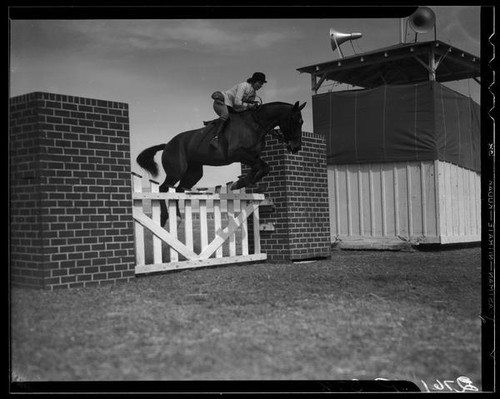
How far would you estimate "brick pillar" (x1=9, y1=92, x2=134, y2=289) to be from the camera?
198 inches

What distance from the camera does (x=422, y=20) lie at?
6.03 meters

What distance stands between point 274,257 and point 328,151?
4179mm

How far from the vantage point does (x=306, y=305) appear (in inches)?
190

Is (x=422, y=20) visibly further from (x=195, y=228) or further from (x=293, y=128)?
(x=195, y=228)

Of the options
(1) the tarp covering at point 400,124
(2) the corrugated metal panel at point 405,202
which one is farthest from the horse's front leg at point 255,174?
(2) the corrugated metal panel at point 405,202

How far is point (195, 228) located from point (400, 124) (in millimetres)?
5404

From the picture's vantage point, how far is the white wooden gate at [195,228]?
631cm

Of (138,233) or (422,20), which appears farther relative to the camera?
(138,233)

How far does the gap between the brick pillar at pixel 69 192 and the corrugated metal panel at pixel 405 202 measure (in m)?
6.65

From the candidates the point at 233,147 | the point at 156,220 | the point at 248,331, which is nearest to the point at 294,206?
the point at 233,147

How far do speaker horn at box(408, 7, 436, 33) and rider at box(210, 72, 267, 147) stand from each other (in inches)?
76.2

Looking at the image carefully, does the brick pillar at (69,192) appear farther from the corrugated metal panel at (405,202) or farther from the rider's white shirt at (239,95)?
the corrugated metal panel at (405,202)

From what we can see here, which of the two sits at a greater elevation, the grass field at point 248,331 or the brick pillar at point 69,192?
the brick pillar at point 69,192
